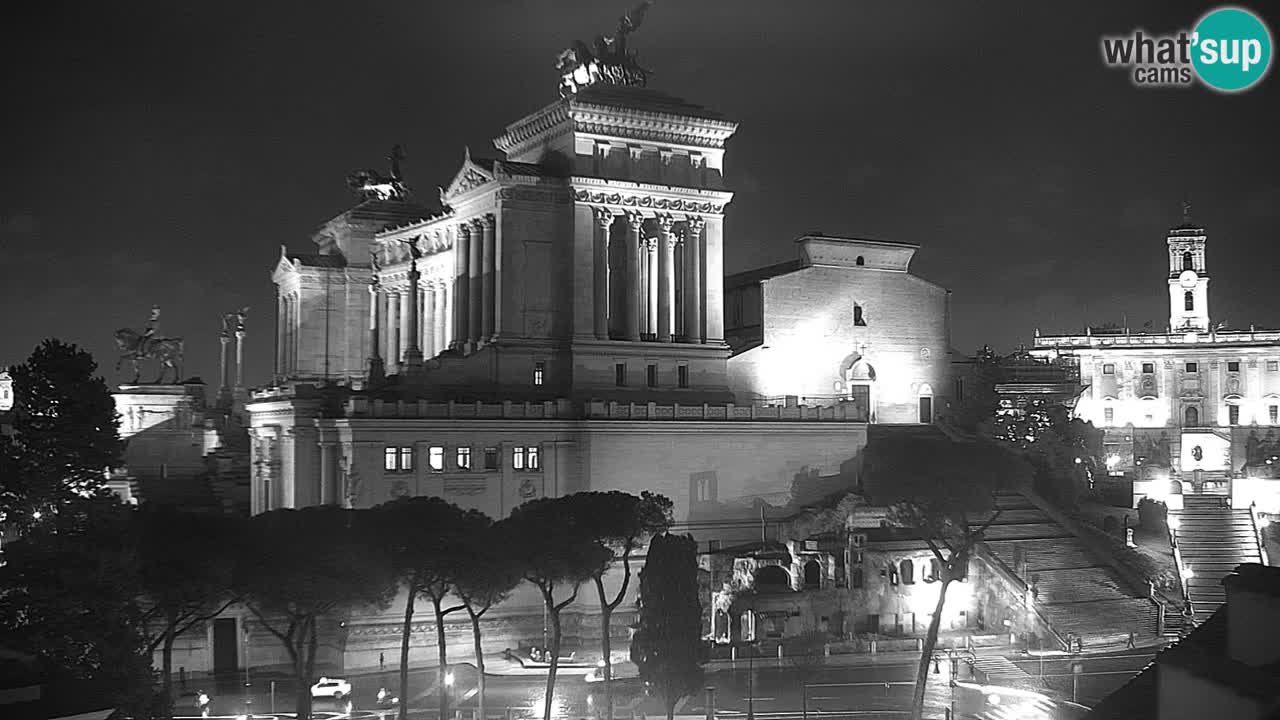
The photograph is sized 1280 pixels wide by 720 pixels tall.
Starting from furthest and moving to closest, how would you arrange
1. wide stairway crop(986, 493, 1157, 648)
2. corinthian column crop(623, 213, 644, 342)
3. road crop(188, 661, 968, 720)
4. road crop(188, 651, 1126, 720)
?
corinthian column crop(623, 213, 644, 342)
wide stairway crop(986, 493, 1157, 648)
road crop(188, 661, 968, 720)
road crop(188, 651, 1126, 720)

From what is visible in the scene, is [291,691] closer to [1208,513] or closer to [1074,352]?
[1208,513]

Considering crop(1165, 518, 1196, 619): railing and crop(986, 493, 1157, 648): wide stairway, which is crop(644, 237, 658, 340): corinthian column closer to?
crop(986, 493, 1157, 648): wide stairway

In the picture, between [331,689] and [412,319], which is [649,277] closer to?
[412,319]

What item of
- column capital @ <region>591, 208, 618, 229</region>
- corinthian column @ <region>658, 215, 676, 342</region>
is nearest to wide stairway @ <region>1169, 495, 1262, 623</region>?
corinthian column @ <region>658, 215, 676, 342</region>

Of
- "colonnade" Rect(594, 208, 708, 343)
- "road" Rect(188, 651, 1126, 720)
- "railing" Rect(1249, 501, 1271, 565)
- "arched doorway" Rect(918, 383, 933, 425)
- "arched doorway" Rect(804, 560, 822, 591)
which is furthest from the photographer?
"arched doorway" Rect(918, 383, 933, 425)

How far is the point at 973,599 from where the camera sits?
75.1 m

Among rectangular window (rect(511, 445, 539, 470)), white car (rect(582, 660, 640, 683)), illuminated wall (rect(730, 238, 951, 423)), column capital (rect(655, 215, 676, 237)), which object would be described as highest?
column capital (rect(655, 215, 676, 237))

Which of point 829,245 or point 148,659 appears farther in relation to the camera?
point 829,245

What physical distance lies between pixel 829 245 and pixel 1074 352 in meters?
56.1

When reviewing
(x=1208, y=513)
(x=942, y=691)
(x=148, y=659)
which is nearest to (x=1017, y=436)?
(x=1208, y=513)

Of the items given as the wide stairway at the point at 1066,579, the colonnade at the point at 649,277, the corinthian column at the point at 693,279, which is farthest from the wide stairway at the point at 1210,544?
the corinthian column at the point at 693,279

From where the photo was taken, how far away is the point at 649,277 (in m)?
87.4

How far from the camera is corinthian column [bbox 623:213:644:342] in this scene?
3391 inches

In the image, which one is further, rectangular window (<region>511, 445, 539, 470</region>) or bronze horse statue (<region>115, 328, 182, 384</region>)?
bronze horse statue (<region>115, 328, 182, 384</region>)
